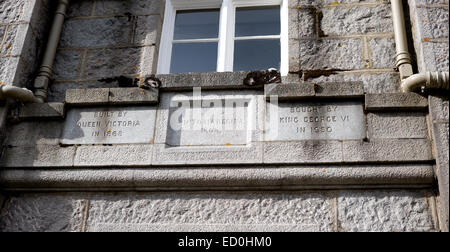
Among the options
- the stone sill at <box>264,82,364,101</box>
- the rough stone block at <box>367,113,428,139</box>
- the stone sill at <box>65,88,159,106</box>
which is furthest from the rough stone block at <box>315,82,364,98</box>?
the stone sill at <box>65,88,159,106</box>

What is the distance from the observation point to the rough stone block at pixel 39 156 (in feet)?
11.5

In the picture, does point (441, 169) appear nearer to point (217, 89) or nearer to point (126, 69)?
point (217, 89)

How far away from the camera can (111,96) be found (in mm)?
3678

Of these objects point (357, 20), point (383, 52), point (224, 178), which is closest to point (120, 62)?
A: point (224, 178)

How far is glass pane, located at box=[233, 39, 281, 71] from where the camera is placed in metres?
4.16

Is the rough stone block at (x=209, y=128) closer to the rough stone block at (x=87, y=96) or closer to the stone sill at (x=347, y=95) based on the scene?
the stone sill at (x=347, y=95)

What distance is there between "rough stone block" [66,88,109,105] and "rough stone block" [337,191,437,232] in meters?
1.87

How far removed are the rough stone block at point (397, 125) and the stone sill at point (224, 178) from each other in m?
0.23

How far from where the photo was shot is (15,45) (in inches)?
157

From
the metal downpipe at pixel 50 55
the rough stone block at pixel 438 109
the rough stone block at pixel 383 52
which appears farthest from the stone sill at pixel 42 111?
the rough stone block at pixel 438 109

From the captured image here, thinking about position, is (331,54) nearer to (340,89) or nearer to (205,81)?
(340,89)

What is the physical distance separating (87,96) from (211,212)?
1.31 m

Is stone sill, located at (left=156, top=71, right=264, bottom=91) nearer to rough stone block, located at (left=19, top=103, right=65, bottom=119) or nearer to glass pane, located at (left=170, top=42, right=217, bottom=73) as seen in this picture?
glass pane, located at (left=170, top=42, right=217, bottom=73)

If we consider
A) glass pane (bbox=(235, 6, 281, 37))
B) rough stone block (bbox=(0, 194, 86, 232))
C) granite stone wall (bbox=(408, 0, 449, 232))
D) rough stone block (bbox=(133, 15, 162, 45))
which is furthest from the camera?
glass pane (bbox=(235, 6, 281, 37))
